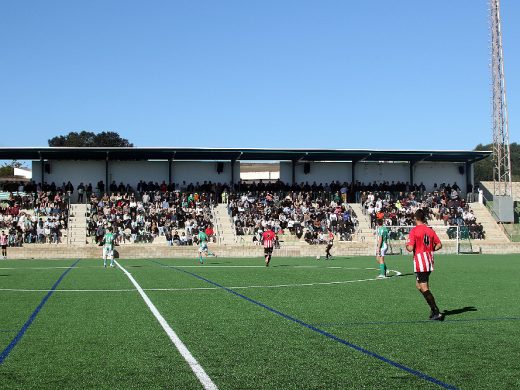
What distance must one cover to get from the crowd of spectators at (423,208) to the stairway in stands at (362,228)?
39 centimetres

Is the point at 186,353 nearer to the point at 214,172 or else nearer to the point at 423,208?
the point at 423,208

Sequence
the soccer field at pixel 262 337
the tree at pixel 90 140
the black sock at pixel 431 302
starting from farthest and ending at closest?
the tree at pixel 90 140, the black sock at pixel 431 302, the soccer field at pixel 262 337

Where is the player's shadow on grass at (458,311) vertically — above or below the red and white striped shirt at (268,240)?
below

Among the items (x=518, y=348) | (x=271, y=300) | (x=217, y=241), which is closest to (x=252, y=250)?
(x=217, y=241)

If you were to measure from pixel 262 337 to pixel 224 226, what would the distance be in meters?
41.0

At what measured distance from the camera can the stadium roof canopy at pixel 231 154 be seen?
57.3m

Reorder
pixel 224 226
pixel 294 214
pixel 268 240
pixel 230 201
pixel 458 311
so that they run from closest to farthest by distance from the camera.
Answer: pixel 458 311
pixel 268 240
pixel 224 226
pixel 294 214
pixel 230 201

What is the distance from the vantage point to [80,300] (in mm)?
16516

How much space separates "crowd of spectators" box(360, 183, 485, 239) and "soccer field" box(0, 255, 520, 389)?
33761 millimetres

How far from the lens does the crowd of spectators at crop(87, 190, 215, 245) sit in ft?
160

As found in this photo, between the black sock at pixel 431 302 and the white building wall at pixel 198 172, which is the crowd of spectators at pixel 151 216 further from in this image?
the black sock at pixel 431 302

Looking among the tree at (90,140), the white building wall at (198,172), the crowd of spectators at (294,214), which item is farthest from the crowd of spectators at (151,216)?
the tree at (90,140)

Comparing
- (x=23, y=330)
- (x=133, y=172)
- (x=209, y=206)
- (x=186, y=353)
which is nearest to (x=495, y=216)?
(x=209, y=206)

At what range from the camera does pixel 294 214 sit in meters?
53.1
